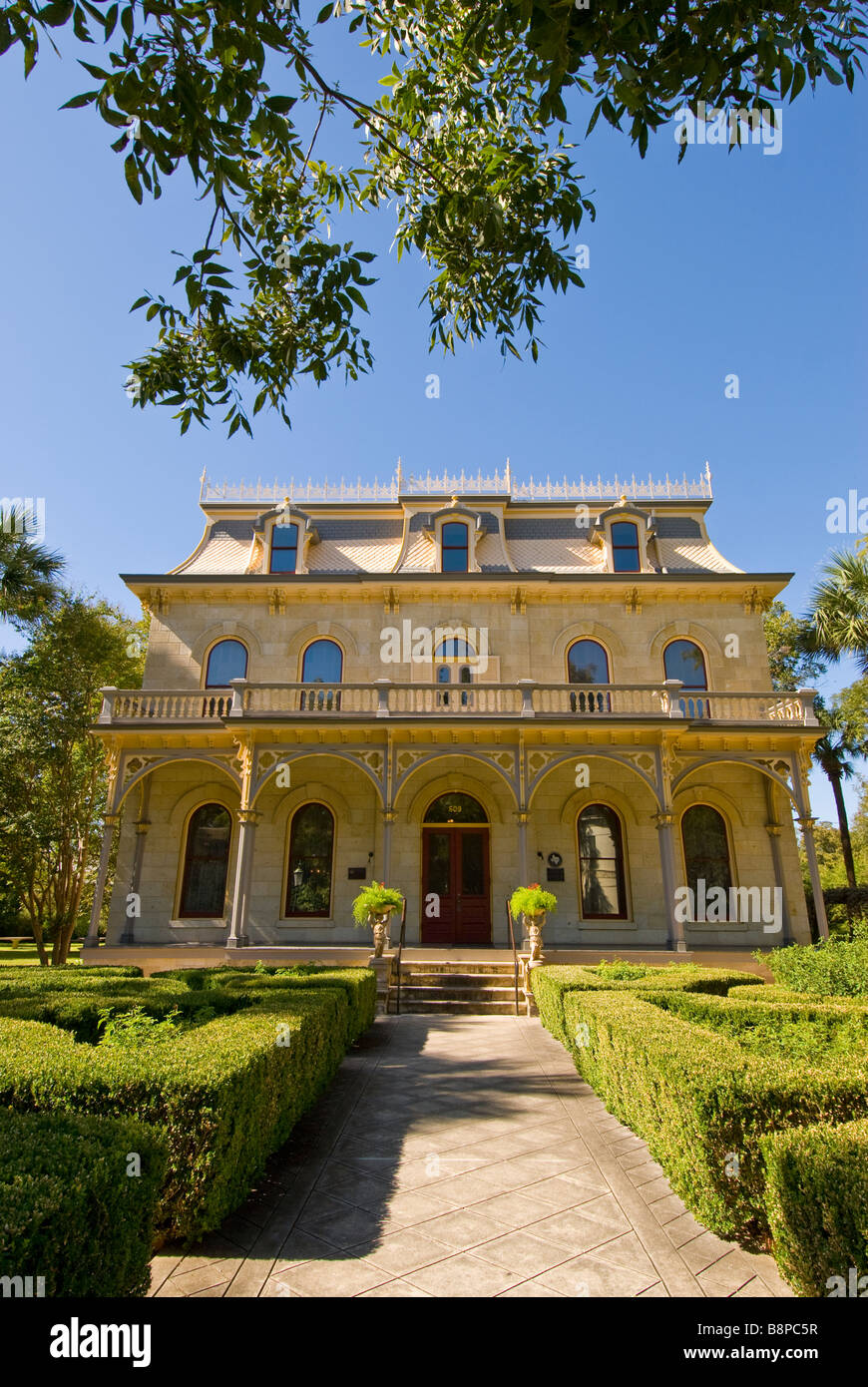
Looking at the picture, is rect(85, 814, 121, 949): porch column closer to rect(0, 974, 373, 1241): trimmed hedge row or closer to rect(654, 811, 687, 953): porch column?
rect(0, 974, 373, 1241): trimmed hedge row

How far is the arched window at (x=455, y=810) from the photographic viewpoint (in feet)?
61.0

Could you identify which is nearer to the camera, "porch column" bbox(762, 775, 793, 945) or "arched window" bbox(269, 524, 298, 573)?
"porch column" bbox(762, 775, 793, 945)

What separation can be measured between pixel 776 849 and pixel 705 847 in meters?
1.66

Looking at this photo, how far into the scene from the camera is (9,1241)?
2439 mm

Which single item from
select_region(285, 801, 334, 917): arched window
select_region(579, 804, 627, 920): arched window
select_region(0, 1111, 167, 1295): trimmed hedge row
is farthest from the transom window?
select_region(0, 1111, 167, 1295): trimmed hedge row

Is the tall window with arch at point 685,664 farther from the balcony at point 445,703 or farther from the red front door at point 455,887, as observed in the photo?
the red front door at point 455,887

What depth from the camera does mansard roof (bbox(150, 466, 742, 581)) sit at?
68.5ft

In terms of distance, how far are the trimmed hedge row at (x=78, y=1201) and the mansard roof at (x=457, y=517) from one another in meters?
17.4

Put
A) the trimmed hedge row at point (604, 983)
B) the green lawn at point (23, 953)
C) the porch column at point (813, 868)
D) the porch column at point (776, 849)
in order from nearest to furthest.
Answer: the trimmed hedge row at point (604, 983), the porch column at point (813, 868), the porch column at point (776, 849), the green lawn at point (23, 953)

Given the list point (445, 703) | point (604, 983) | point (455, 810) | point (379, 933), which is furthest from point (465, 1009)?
point (445, 703)

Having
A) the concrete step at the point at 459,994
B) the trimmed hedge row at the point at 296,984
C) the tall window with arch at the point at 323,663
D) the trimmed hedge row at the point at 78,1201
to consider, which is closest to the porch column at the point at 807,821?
the concrete step at the point at 459,994

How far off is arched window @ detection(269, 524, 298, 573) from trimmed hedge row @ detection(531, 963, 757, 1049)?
43.9 feet

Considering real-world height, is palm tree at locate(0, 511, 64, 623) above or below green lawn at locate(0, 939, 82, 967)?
above
